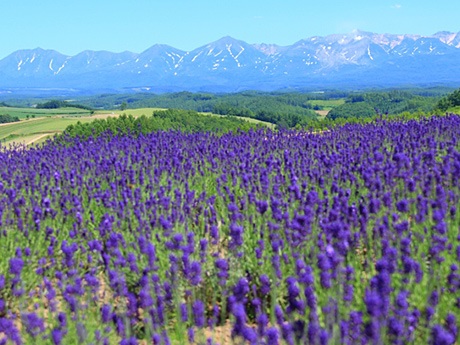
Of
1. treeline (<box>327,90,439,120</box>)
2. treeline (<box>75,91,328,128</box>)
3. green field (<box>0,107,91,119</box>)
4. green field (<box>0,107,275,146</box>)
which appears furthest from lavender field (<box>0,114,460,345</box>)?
treeline (<box>327,90,439,120</box>)

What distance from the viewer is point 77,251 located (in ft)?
13.2

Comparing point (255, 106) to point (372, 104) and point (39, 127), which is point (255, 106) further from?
point (39, 127)

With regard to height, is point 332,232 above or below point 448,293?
above

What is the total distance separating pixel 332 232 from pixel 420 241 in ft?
2.14

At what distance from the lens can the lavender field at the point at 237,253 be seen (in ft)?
7.55

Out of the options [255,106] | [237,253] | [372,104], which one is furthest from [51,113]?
[237,253]

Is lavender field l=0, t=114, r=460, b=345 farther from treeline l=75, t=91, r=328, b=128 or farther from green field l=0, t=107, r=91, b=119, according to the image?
treeline l=75, t=91, r=328, b=128

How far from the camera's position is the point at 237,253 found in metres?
3.21

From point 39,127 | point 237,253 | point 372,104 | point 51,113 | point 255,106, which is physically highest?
point 237,253

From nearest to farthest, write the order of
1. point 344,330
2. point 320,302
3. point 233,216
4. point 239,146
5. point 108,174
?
point 344,330, point 320,302, point 233,216, point 108,174, point 239,146

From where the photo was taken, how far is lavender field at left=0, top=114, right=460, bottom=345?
230cm

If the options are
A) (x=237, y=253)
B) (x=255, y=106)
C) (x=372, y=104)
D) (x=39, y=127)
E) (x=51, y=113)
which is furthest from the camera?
(x=255, y=106)

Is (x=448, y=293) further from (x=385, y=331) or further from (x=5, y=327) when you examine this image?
(x=5, y=327)

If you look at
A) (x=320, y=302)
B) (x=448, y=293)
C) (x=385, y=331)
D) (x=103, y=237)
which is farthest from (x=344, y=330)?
(x=103, y=237)
